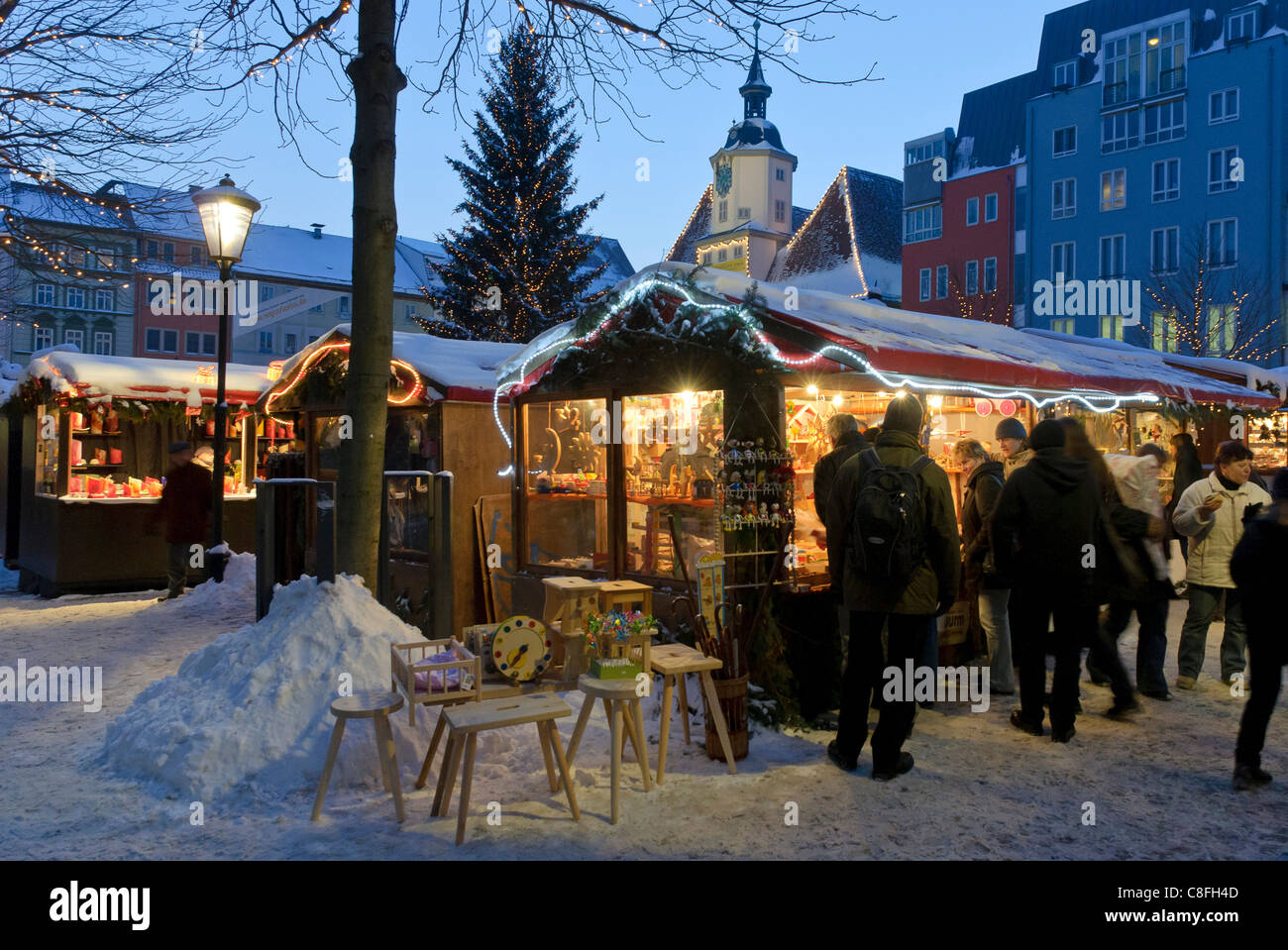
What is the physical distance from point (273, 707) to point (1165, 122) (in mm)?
38830

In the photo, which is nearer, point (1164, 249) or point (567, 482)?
point (567, 482)

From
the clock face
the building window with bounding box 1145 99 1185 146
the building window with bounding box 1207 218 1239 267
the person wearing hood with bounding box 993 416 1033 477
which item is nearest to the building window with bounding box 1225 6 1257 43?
Answer: the building window with bounding box 1145 99 1185 146

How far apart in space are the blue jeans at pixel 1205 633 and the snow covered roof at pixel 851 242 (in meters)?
42.4

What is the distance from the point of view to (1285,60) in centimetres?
3078

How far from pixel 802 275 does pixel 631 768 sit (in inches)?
1939

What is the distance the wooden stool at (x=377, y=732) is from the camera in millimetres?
4195

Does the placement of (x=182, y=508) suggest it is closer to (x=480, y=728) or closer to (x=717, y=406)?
(x=717, y=406)

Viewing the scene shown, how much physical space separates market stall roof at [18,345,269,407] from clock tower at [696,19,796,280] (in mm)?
46759

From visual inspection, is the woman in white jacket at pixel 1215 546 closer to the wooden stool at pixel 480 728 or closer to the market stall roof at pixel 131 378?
the wooden stool at pixel 480 728

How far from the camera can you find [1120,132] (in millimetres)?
35781

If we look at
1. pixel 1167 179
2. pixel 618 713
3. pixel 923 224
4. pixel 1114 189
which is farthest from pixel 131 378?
pixel 923 224

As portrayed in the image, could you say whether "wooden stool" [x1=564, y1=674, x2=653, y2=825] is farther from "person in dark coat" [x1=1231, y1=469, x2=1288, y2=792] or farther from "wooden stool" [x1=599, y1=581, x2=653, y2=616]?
"person in dark coat" [x1=1231, y1=469, x2=1288, y2=792]

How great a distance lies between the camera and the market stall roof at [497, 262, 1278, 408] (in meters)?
6.11
